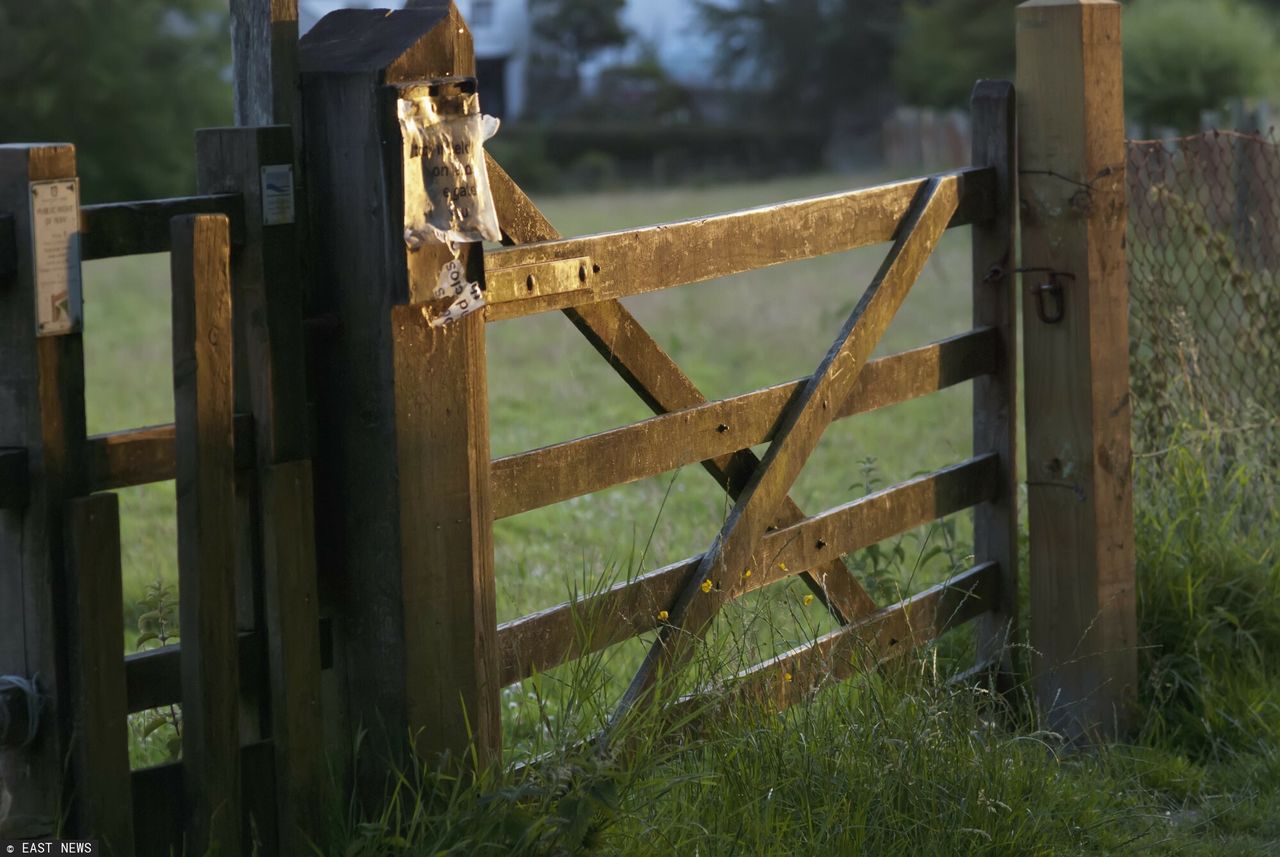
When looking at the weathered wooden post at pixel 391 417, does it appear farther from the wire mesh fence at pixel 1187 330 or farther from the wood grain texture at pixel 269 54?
the wire mesh fence at pixel 1187 330

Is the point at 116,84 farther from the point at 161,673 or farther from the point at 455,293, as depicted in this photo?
the point at 161,673

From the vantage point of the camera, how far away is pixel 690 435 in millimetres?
3309

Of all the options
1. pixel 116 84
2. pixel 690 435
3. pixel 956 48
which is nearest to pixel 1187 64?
pixel 956 48

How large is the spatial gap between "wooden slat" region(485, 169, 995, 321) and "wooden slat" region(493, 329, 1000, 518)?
0.29 meters

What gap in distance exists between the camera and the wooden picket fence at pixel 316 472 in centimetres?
236

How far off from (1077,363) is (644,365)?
1.44m

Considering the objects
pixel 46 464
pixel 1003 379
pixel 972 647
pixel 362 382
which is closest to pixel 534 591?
pixel 972 647

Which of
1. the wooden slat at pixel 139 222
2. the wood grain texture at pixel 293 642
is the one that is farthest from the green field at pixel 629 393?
the wooden slat at pixel 139 222

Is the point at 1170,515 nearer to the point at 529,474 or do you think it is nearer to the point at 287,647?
the point at 529,474

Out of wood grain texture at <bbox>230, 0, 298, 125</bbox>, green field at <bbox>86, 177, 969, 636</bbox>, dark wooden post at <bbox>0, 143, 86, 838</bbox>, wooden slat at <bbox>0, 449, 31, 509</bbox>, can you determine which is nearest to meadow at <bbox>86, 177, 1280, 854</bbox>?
green field at <bbox>86, 177, 969, 636</bbox>

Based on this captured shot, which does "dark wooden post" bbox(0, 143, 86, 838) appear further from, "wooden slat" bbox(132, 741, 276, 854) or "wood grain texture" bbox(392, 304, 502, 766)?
"wood grain texture" bbox(392, 304, 502, 766)

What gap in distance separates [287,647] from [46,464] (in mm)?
516

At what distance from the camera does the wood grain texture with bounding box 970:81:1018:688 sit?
13.3 ft

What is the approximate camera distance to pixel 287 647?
2562mm
